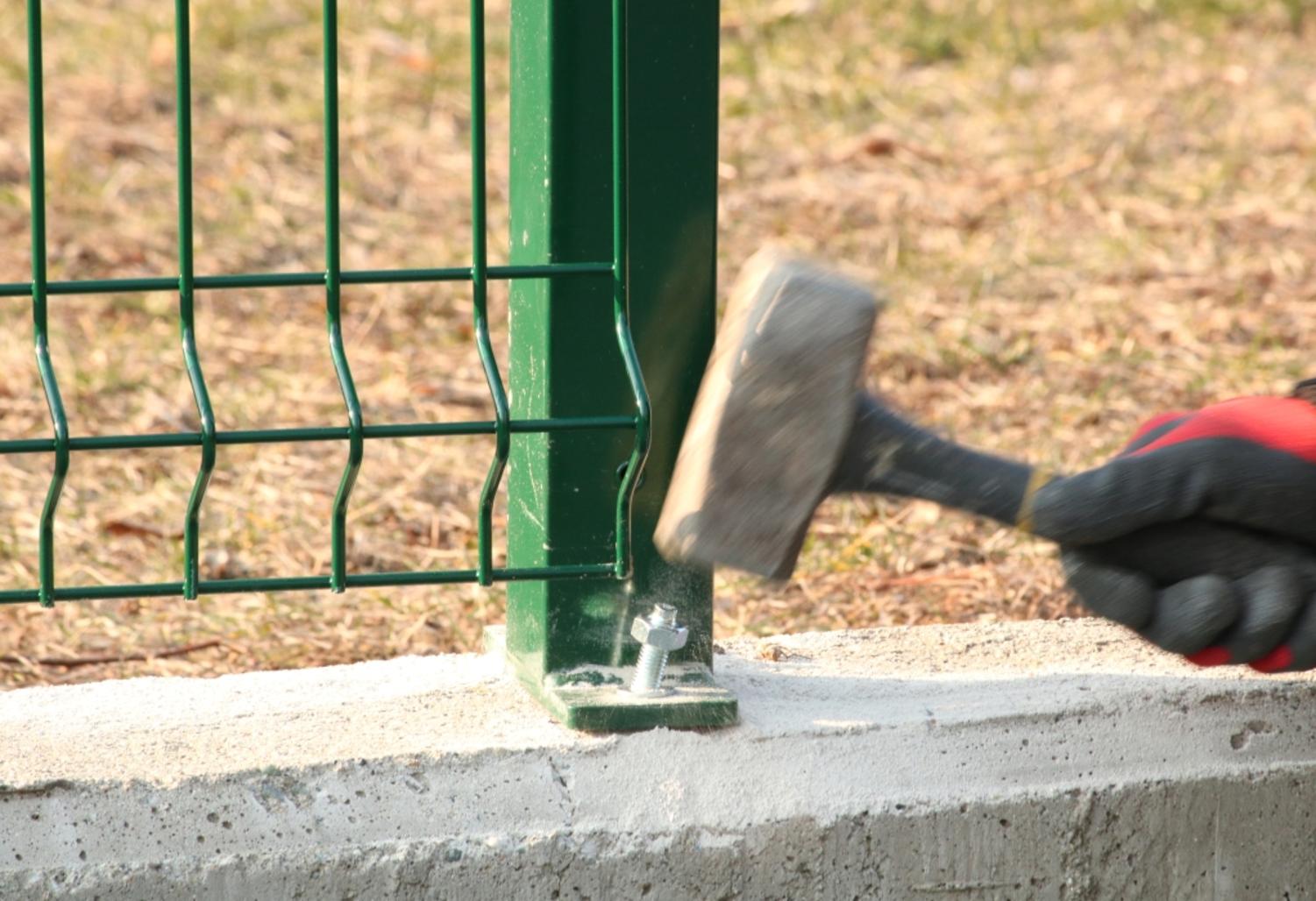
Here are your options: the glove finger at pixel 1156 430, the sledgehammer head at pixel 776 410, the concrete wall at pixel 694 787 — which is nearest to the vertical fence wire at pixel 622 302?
the sledgehammer head at pixel 776 410

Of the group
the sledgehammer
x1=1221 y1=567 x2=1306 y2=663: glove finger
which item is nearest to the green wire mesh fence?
the sledgehammer

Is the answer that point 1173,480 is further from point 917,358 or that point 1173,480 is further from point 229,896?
point 917,358

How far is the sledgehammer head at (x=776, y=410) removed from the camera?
1.81 metres

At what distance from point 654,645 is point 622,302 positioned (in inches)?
14.8

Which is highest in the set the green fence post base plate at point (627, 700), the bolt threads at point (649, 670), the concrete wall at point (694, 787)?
the bolt threads at point (649, 670)

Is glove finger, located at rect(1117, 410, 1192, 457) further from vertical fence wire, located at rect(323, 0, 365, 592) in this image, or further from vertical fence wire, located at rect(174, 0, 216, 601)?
vertical fence wire, located at rect(174, 0, 216, 601)

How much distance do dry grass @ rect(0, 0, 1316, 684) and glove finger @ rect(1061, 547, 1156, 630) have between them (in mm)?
942


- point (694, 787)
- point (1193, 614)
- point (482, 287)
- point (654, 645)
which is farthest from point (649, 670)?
point (1193, 614)

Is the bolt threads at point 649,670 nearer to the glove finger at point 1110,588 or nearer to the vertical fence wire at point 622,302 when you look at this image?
the vertical fence wire at point 622,302

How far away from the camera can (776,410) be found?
1.82 m

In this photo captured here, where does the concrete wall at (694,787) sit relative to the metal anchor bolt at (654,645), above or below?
below

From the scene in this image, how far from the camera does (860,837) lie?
1992 mm

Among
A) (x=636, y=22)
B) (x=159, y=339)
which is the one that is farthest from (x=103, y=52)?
(x=636, y=22)

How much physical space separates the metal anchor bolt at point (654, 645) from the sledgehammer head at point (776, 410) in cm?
17
